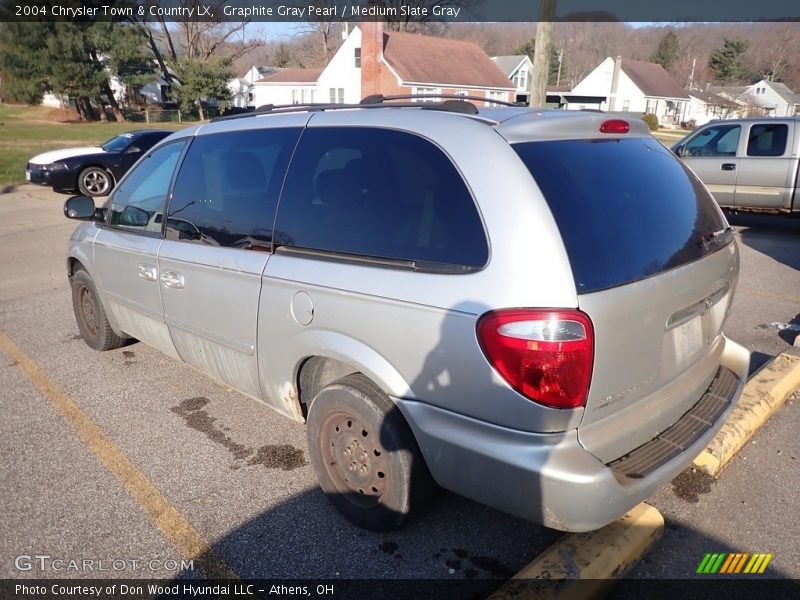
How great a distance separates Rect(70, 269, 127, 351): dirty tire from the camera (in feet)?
15.3

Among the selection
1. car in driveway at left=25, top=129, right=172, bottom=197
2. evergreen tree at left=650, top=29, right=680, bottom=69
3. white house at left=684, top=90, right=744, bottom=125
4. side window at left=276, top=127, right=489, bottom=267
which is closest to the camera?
side window at left=276, top=127, right=489, bottom=267

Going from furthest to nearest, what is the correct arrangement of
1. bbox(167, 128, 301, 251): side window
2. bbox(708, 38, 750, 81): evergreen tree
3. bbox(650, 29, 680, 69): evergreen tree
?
bbox(650, 29, 680, 69): evergreen tree → bbox(708, 38, 750, 81): evergreen tree → bbox(167, 128, 301, 251): side window

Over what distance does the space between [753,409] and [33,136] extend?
33.7 m

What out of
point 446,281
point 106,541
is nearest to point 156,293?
point 106,541

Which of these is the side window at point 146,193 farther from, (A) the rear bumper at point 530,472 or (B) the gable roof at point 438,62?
(B) the gable roof at point 438,62

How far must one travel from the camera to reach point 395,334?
7.78ft

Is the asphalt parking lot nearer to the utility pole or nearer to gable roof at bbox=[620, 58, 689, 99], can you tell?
the utility pole

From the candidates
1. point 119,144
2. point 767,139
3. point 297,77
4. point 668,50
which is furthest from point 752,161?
point 668,50

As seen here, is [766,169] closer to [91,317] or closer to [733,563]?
[733,563]

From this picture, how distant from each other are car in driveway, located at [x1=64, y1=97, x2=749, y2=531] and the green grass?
52.0ft

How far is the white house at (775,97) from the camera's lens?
6789cm

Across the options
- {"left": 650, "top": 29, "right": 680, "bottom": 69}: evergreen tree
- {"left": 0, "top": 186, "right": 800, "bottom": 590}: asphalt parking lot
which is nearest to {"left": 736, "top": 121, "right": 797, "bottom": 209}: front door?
{"left": 0, "top": 186, "right": 800, "bottom": 590}: asphalt parking lot

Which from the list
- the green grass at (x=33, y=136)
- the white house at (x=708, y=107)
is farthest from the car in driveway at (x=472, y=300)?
the white house at (x=708, y=107)

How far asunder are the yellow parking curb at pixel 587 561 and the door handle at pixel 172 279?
2406 millimetres
